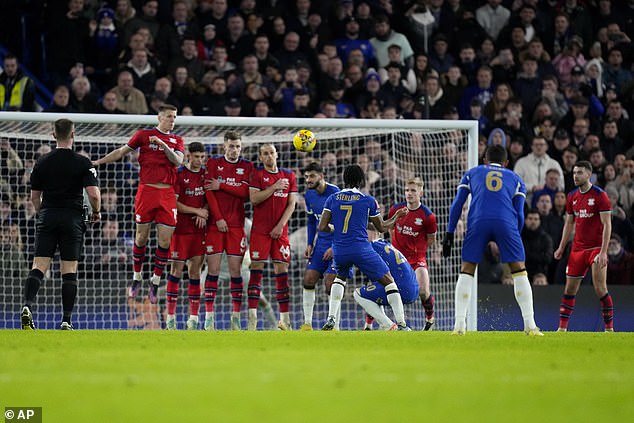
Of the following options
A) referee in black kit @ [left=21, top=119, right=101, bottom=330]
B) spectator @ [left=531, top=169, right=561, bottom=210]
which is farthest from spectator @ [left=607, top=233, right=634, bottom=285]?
referee in black kit @ [left=21, top=119, right=101, bottom=330]

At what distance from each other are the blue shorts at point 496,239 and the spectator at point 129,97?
7156mm

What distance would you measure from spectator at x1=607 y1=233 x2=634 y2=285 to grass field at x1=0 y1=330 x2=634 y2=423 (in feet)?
22.4

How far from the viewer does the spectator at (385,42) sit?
18.7 meters

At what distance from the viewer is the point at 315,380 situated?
19.7 ft

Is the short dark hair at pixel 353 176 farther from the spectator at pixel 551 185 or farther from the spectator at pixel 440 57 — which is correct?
the spectator at pixel 440 57

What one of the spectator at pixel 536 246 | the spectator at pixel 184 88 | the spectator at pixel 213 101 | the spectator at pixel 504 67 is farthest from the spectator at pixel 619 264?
the spectator at pixel 184 88

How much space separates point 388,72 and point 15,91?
588 cm

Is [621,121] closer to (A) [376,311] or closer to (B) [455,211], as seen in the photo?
(A) [376,311]

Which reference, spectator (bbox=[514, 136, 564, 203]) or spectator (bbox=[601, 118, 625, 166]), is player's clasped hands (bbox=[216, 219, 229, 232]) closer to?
spectator (bbox=[514, 136, 564, 203])

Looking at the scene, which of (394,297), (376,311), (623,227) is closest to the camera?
(394,297)

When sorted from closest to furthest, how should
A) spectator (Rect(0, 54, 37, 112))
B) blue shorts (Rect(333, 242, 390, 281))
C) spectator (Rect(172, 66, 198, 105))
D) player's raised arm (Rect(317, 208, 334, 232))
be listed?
blue shorts (Rect(333, 242, 390, 281)) < player's raised arm (Rect(317, 208, 334, 232)) < spectator (Rect(0, 54, 37, 112)) < spectator (Rect(172, 66, 198, 105))

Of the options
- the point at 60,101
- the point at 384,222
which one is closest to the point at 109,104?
the point at 60,101

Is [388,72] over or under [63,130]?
over

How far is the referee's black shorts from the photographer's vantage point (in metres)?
10.9
